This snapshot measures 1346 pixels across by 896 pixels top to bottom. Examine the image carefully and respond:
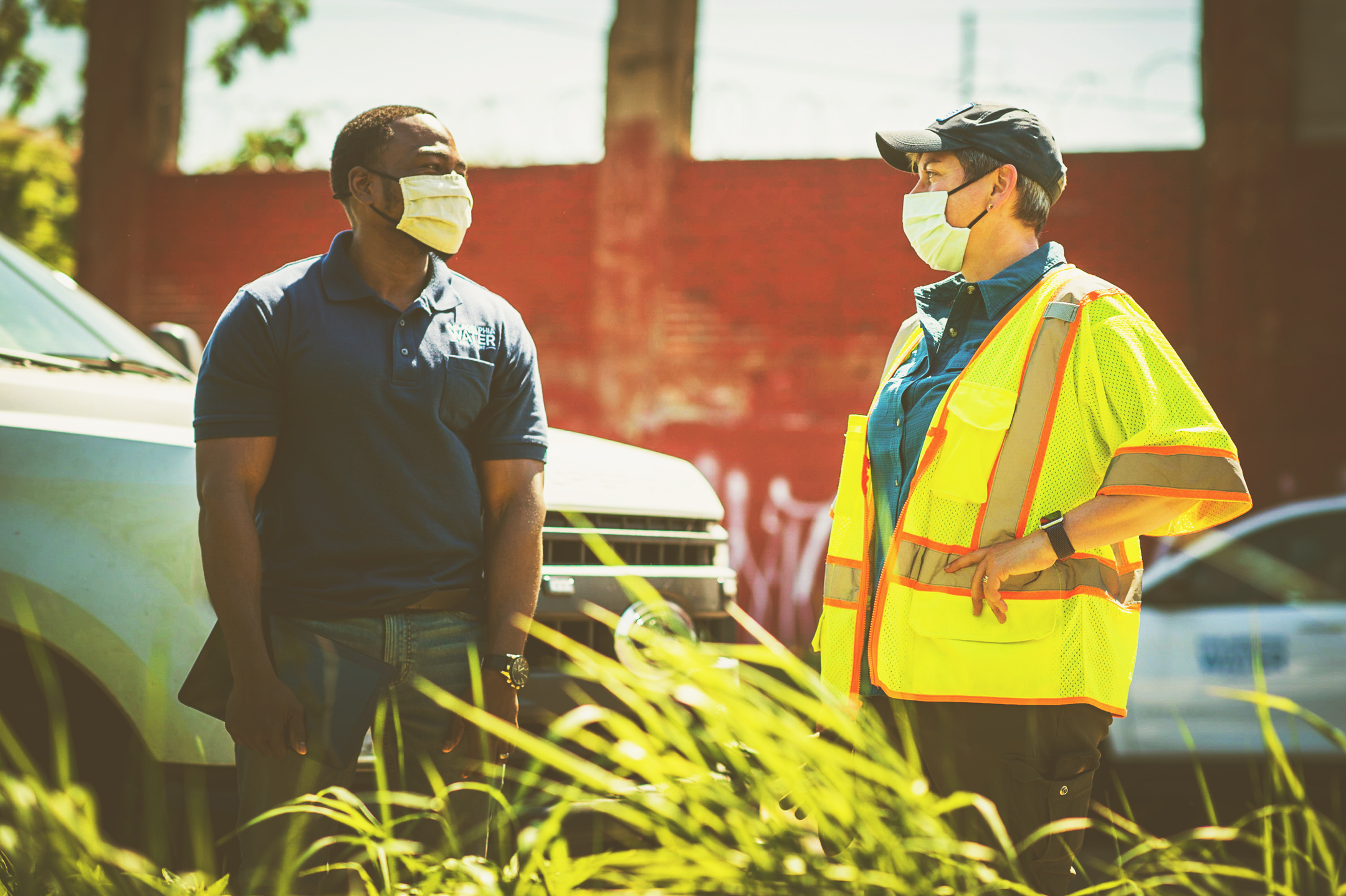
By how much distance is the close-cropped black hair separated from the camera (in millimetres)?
2488

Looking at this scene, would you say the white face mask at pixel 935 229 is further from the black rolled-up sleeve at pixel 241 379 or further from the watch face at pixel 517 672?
the black rolled-up sleeve at pixel 241 379

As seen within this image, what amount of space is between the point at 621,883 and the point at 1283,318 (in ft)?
31.3

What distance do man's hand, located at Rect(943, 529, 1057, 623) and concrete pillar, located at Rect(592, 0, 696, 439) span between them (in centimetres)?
822

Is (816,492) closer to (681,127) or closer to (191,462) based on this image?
(681,127)

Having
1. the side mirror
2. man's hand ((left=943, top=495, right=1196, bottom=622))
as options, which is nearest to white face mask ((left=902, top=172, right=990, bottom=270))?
man's hand ((left=943, top=495, right=1196, bottom=622))

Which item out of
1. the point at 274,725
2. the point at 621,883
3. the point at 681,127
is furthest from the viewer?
the point at 681,127

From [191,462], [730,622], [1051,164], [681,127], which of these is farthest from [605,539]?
A: [681,127]

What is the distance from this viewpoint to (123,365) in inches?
137

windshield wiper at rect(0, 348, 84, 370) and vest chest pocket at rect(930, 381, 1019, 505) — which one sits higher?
windshield wiper at rect(0, 348, 84, 370)

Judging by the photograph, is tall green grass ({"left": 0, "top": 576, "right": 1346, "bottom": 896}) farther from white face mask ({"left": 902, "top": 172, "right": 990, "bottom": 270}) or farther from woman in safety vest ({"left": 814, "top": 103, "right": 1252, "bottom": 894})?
white face mask ({"left": 902, "top": 172, "right": 990, "bottom": 270})

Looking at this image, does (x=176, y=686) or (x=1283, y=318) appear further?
(x=1283, y=318)

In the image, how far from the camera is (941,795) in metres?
2.20

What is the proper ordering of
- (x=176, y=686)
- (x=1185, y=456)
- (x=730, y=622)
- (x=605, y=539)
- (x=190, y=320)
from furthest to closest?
(x=190, y=320)
(x=730, y=622)
(x=605, y=539)
(x=176, y=686)
(x=1185, y=456)

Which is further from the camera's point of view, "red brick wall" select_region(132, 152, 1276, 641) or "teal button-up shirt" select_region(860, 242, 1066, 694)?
"red brick wall" select_region(132, 152, 1276, 641)
